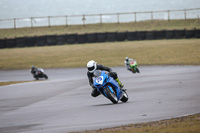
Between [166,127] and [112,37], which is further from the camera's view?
[112,37]

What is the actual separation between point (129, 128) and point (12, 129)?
2.25 meters

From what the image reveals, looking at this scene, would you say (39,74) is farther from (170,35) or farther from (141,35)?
(170,35)

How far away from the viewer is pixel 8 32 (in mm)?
46875

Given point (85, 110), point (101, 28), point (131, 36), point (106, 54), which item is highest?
point (101, 28)

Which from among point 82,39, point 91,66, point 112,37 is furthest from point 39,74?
point 112,37

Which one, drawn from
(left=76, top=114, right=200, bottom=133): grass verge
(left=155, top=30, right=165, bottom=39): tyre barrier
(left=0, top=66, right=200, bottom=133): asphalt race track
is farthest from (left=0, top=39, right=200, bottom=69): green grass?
(left=76, top=114, right=200, bottom=133): grass verge

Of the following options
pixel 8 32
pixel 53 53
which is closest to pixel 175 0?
pixel 8 32

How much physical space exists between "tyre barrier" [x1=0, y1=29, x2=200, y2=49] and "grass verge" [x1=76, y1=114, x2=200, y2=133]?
29.8 metres

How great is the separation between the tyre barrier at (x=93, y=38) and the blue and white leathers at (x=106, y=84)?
1068 inches

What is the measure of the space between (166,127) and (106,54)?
26999 millimetres

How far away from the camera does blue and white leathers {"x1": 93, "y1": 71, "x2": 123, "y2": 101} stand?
33.6 feet

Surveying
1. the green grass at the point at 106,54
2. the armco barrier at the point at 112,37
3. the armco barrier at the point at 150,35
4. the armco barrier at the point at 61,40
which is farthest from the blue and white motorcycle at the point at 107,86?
the armco barrier at the point at 61,40

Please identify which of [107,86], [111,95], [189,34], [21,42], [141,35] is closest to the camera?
[107,86]

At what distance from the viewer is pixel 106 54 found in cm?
3391
